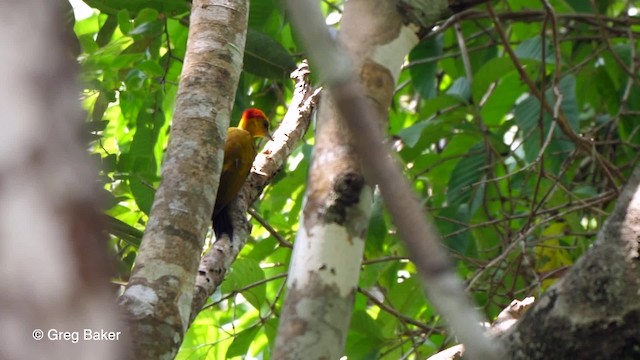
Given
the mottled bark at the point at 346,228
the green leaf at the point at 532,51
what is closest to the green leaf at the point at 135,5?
the green leaf at the point at 532,51

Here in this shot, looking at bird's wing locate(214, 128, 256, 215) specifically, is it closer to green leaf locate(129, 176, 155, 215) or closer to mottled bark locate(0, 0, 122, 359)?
green leaf locate(129, 176, 155, 215)

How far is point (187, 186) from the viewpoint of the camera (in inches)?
106

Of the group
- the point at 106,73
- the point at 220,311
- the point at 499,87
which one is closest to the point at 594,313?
the point at 106,73

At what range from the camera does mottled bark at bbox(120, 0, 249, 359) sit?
2.32m

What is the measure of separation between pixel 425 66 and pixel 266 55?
1241 millimetres

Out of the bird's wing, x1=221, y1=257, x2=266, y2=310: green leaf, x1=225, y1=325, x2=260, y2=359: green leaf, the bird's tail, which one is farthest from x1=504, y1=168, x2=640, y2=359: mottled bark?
the bird's wing

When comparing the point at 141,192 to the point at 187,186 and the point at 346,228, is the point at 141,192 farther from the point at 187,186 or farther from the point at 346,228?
the point at 346,228

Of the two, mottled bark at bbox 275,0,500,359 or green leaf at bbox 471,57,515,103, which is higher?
green leaf at bbox 471,57,515,103

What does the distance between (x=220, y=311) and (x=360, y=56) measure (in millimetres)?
4063

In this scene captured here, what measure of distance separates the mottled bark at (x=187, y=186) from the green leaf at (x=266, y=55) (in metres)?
1.03

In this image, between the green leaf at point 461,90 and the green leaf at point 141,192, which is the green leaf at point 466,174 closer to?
the green leaf at point 461,90

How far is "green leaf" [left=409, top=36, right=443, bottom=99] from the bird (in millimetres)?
891

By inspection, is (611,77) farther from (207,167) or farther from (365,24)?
(365,24)

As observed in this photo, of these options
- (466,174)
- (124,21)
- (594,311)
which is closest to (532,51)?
(466,174)
